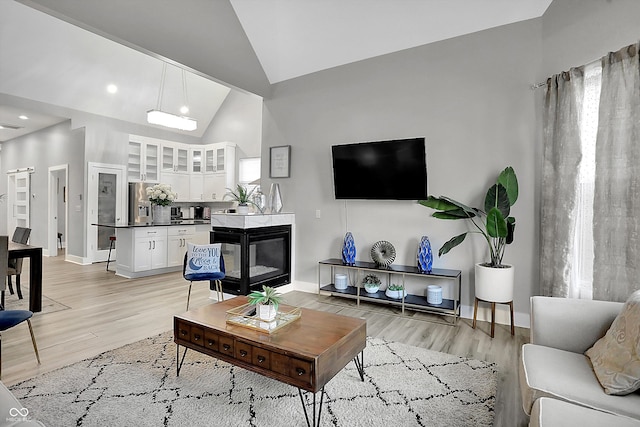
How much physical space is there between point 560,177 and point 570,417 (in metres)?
2.30

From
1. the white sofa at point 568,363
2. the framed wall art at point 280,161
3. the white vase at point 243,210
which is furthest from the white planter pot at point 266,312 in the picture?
the framed wall art at point 280,161

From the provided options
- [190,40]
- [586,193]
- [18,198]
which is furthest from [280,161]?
[18,198]

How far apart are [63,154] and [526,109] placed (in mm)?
8821

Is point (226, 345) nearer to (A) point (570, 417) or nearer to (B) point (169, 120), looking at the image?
(A) point (570, 417)

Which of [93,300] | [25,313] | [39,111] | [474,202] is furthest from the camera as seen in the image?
[39,111]

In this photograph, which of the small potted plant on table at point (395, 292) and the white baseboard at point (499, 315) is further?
the small potted plant on table at point (395, 292)

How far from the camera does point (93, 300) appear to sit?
14.4ft

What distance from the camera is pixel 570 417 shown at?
1326mm

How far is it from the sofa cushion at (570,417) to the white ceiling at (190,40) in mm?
3535

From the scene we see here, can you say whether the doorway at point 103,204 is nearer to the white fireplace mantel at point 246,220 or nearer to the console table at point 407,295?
the white fireplace mantel at point 246,220

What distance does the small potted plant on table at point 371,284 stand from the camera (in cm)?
416

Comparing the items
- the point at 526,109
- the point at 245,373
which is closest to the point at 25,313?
the point at 245,373

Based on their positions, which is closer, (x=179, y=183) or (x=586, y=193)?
(x=586, y=193)

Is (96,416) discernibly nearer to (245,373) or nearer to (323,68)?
(245,373)
